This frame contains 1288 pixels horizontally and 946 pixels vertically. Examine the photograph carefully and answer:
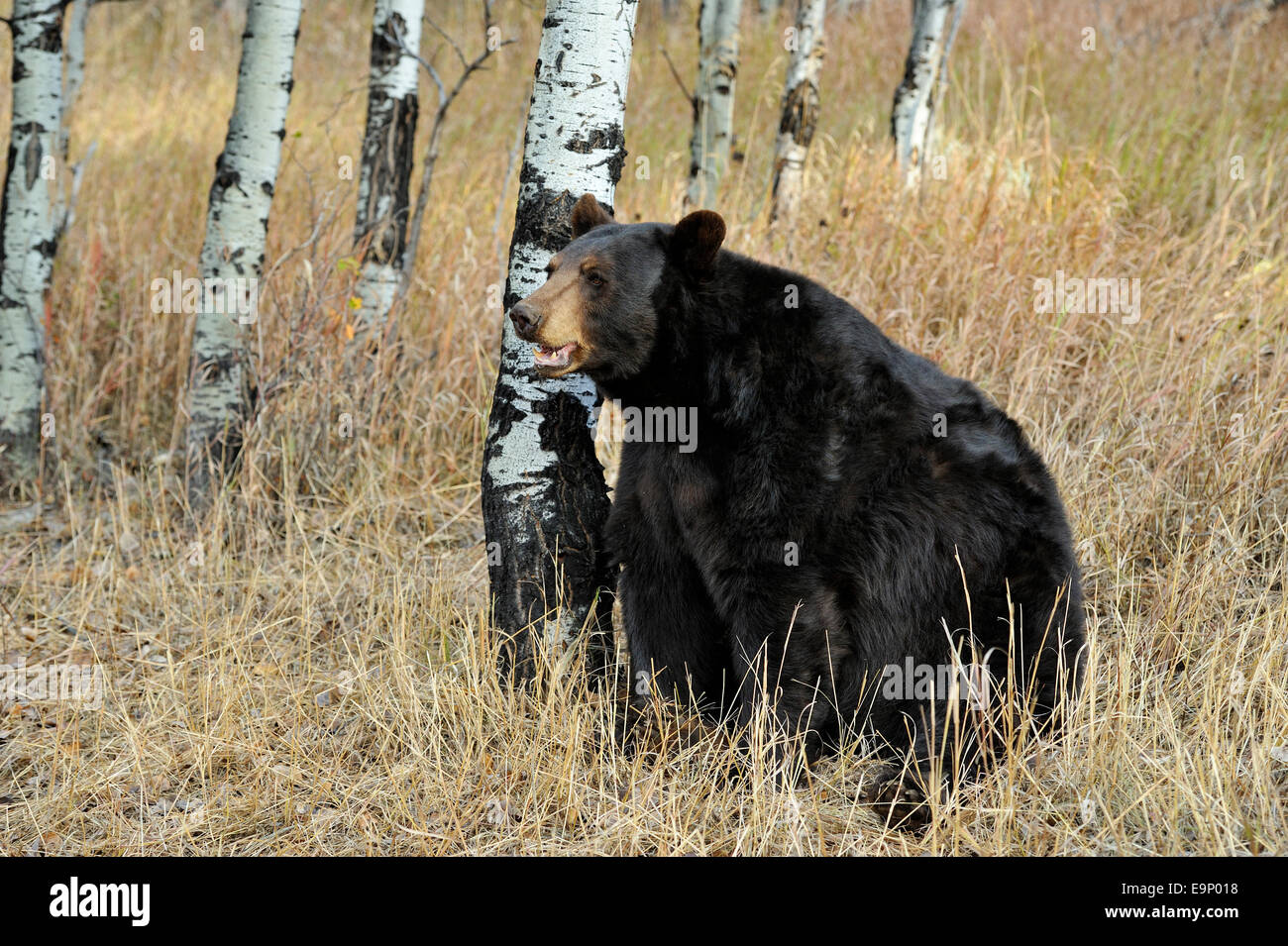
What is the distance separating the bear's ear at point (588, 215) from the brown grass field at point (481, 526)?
122 cm

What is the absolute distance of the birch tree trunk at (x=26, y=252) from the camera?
4820 mm

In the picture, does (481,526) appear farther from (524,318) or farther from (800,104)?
(800,104)

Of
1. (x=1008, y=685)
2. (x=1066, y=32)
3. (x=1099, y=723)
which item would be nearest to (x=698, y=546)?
(x=1008, y=685)

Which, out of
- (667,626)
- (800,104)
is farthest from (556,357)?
(800,104)

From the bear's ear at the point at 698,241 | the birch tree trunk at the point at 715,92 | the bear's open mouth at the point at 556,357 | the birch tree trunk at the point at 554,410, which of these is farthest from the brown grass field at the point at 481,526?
the bear's ear at the point at 698,241

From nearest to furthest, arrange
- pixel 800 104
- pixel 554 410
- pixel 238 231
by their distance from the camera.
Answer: pixel 554 410
pixel 238 231
pixel 800 104

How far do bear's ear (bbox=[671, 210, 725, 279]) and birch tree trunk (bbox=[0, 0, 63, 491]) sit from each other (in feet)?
11.8

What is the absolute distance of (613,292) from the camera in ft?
8.85

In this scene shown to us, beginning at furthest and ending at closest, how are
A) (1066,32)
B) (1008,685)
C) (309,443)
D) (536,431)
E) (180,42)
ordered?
(180,42)
(1066,32)
(309,443)
(536,431)
(1008,685)

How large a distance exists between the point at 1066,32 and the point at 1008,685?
27.8 ft

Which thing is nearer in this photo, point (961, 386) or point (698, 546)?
point (698, 546)

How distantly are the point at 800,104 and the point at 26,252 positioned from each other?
416 cm
